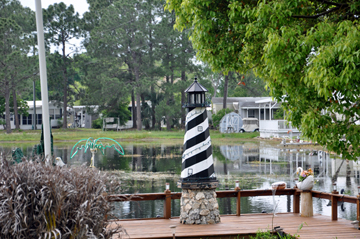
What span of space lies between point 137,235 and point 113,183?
8.67ft

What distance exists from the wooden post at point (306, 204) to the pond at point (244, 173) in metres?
1.37

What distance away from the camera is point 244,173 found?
19.5 meters

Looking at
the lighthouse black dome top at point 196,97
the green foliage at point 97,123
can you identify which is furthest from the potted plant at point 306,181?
the green foliage at point 97,123

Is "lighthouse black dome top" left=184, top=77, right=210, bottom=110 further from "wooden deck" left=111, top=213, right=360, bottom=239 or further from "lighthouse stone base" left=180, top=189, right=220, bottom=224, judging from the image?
"wooden deck" left=111, top=213, right=360, bottom=239

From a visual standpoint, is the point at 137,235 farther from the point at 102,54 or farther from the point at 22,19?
the point at 22,19

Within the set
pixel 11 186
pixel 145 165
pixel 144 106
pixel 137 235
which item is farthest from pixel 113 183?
pixel 144 106

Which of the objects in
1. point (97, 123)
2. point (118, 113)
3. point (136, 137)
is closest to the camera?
point (136, 137)

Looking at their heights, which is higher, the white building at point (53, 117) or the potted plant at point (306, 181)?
the white building at point (53, 117)

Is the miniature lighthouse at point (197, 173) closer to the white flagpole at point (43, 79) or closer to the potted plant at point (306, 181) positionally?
the potted plant at point (306, 181)

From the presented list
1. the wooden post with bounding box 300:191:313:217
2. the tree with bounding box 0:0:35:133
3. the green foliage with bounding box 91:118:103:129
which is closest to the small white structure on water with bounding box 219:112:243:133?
the green foliage with bounding box 91:118:103:129

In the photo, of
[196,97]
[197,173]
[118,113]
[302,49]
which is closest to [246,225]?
[197,173]

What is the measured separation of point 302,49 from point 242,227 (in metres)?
3.56

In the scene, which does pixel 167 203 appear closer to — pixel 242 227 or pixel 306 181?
Answer: pixel 242 227

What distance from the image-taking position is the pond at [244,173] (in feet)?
41.1
